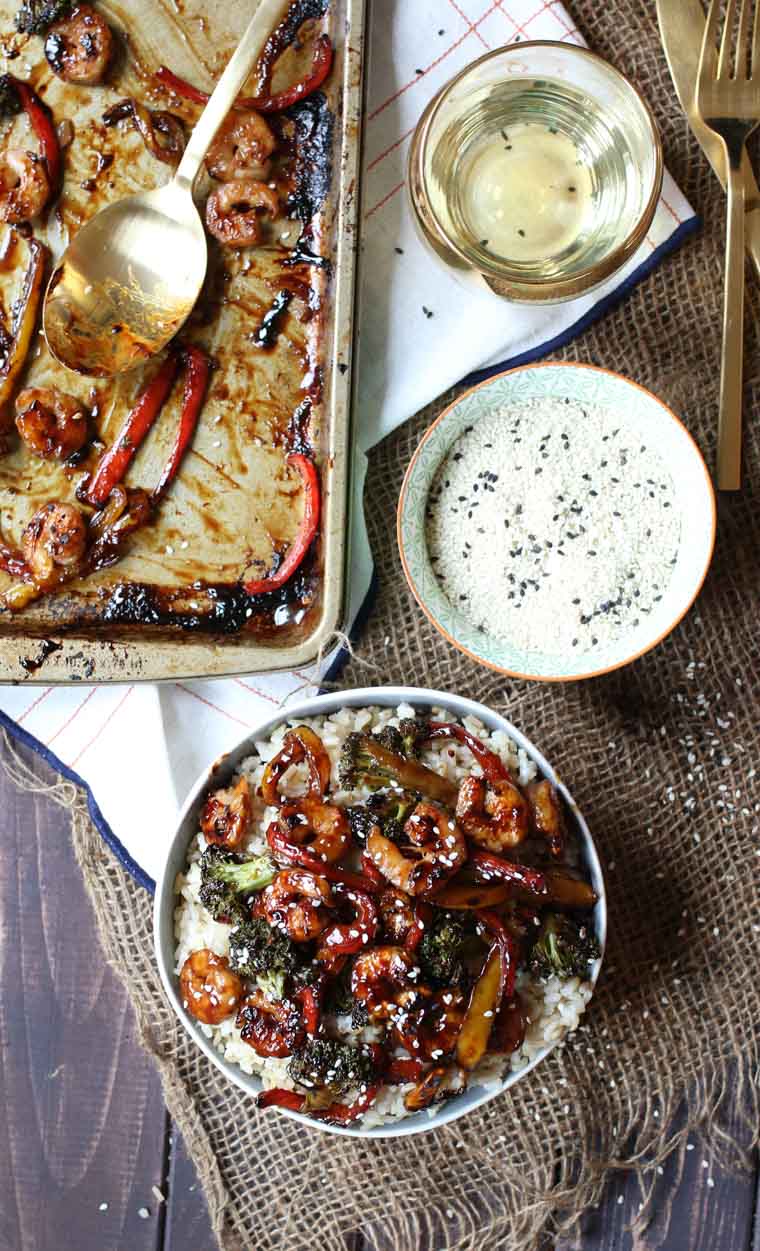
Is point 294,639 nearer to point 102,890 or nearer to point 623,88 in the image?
point 102,890

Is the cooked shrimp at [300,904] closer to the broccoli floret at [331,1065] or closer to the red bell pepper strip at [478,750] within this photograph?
the broccoli floret at [331,1065]

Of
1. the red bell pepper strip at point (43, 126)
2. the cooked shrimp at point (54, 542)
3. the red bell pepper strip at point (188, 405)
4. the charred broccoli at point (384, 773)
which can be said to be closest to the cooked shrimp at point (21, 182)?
the red bell pepper strip at point (43, 126)

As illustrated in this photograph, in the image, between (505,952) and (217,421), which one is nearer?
(505,952)

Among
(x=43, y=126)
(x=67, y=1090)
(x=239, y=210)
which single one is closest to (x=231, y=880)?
(x=67, y=1090)

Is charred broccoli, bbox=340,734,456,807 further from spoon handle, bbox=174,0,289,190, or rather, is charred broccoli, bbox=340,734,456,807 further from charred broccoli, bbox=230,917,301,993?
spoon handle, bbox=174,0,289,190

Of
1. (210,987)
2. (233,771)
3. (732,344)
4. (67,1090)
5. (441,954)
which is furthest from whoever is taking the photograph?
(67,1090)

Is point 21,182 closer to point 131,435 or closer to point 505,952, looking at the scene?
point 131,435

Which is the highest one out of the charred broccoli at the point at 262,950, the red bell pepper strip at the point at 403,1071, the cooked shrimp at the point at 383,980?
the charred broccoli at the point at 262,950
